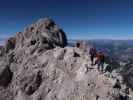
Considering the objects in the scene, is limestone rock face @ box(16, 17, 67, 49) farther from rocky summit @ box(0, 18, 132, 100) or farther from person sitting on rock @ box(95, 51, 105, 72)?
person sitting on rock @ box(95, 51, 105, 72)

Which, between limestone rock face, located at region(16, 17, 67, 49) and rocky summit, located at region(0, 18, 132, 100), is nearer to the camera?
rocky summit, located at region(0, 18, 132, 100)

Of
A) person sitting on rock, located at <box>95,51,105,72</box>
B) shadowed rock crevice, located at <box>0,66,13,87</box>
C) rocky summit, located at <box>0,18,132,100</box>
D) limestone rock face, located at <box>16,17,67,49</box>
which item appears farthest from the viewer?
limestone rock face, located at <box>16,17,67,49</box>

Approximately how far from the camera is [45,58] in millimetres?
31547

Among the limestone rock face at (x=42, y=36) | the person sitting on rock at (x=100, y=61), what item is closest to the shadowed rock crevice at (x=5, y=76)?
the limestone rock face at (x=42, y=36)

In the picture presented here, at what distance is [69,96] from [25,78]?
9090mm

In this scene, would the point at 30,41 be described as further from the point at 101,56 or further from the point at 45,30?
the point at 101,56

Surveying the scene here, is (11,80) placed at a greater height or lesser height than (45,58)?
lesser

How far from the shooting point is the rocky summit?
2362cm

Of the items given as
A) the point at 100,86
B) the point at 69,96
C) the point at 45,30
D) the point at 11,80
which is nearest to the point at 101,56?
the point at 100,86

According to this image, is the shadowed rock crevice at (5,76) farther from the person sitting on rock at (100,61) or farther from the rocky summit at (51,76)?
the person sitting on rock at (100,61)

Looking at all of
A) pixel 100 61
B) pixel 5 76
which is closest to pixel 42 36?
pixel 5 76

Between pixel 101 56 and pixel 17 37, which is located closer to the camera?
pixel 101 56

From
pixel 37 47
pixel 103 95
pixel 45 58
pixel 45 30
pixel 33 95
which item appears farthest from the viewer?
pixel 45 30

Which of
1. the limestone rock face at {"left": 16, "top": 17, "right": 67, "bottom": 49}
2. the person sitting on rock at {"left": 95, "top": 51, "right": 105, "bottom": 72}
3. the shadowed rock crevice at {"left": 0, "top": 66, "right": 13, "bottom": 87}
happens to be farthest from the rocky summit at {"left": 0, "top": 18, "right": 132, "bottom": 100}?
the person sitting on rock at {"left": 95, "top": 51, "right": 105, "bottom": 72}
